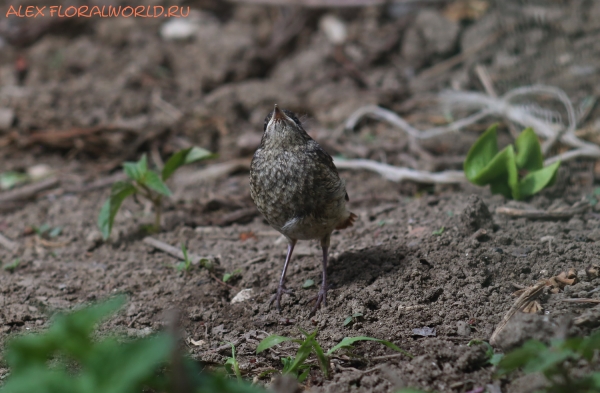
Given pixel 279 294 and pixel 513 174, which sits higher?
pixel 513 174

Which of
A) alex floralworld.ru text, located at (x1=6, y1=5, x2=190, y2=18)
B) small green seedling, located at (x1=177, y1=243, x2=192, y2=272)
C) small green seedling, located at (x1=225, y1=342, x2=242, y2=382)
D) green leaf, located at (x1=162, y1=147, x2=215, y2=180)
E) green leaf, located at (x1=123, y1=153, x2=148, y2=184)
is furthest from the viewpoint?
alex floralworld.ru text, located at (x1=6, y1=5, x2=190, y2=18)

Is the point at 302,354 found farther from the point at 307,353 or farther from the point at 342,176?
the point at 342,176

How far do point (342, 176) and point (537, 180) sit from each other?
2.00m

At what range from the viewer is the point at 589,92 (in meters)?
6.32

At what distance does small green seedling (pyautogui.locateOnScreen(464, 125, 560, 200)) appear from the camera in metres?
4.54

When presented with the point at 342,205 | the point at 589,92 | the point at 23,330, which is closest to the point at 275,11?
the point at 589,92

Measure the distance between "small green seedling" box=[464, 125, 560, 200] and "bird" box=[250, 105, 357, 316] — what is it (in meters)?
1.21

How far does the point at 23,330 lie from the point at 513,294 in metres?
2.80

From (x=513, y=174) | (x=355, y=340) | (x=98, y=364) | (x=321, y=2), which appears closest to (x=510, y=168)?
(x=513, y=174)

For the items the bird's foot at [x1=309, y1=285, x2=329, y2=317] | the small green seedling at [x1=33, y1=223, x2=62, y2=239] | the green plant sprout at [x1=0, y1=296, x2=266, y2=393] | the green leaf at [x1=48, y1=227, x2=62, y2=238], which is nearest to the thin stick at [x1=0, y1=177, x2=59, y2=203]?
the small green seedling at [x1=33, y1=223, x2=62, y2=239]

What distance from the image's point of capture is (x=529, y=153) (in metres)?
4.68

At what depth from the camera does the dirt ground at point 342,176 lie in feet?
11.1

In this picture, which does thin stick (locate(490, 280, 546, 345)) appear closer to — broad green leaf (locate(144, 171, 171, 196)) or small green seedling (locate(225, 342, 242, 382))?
small green seedling (locate(225, 342, 242, 382))

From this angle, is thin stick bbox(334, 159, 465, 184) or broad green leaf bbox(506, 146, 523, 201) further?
thin stick bbox(334, 159, 465, 184)
